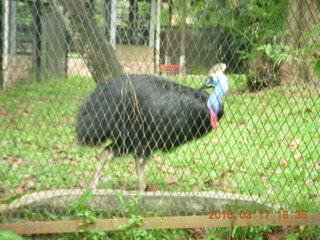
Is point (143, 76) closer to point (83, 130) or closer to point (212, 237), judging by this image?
point (83, 130)

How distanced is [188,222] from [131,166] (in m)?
1.64

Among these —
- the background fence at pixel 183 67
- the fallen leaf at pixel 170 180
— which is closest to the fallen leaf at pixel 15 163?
the background fence at pixel 183 67

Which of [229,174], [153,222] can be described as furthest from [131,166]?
[153,222]

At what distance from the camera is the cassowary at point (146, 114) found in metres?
3.55

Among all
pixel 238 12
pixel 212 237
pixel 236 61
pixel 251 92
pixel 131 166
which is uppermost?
pixel 238 12

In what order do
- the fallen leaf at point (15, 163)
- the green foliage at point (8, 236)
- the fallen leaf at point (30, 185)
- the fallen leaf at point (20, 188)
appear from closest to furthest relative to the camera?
the green foliage at point (8, 236) → the fallen leaf at point (20, 188) → the fallen leaf at point (30, 185) → the fallen leaf at point (15, 163)

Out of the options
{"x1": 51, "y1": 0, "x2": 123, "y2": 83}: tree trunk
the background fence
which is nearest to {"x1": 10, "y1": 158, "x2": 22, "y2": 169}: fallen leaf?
the background fence

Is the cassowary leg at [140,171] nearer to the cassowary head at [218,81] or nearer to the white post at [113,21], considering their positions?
the cassowary head at [218,81]

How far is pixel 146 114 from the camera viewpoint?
359cm

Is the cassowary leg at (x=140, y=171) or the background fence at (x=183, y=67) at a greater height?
the background fence at (x=183, y=67)

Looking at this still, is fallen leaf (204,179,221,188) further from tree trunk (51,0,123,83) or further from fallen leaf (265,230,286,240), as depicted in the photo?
tree trunk (51,0,123,83)

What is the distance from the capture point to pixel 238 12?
314 cm

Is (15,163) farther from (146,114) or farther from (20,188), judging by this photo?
(146,114)

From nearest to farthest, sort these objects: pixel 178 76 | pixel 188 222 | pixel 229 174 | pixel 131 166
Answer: pixel 188 222 → pixel 178 76 → pixel 229 174 → pixel 131 166
